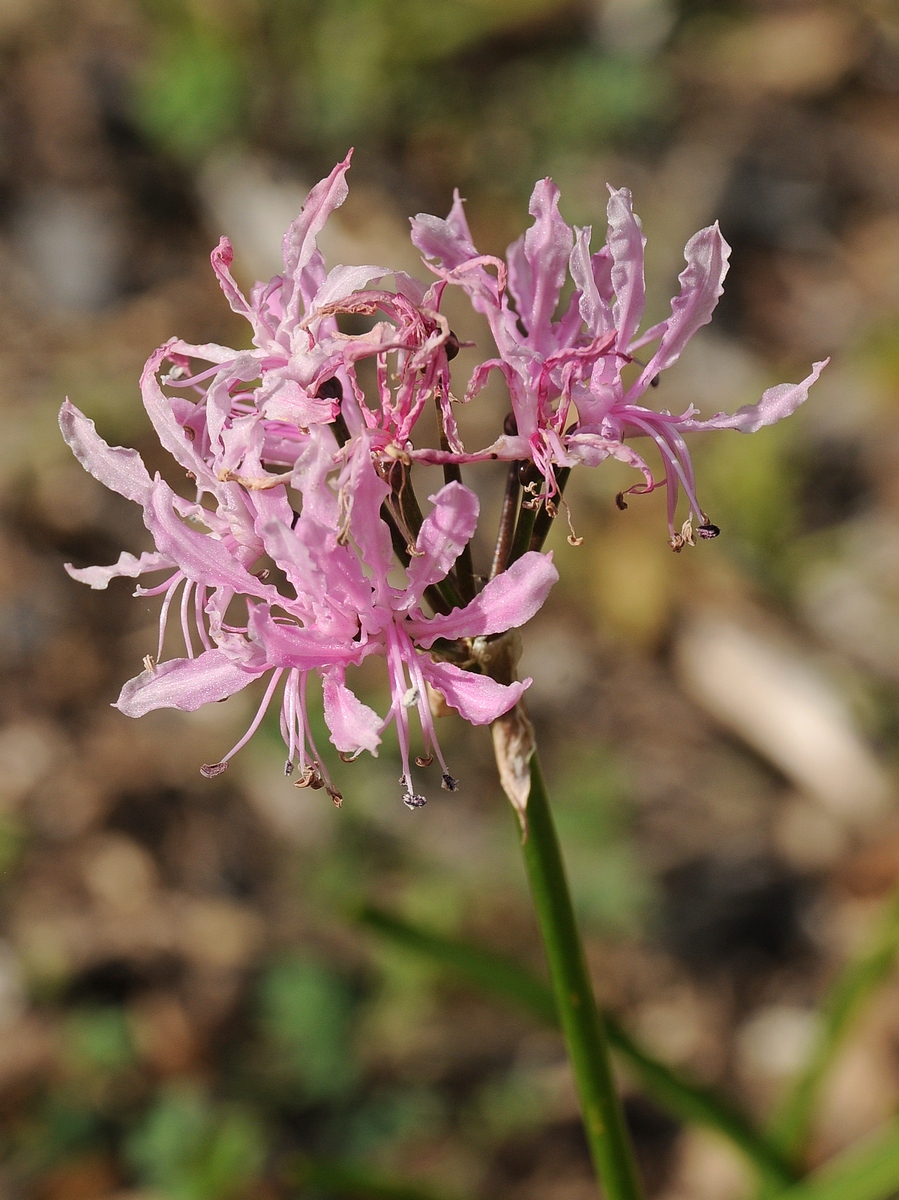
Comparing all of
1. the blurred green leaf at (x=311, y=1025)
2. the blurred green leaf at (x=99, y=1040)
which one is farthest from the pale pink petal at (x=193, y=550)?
the blurred green leaf at (x=99, y=1040)

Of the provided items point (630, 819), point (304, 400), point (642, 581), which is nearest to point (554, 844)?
point (304, 400)

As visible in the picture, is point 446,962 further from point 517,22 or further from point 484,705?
point 517,22

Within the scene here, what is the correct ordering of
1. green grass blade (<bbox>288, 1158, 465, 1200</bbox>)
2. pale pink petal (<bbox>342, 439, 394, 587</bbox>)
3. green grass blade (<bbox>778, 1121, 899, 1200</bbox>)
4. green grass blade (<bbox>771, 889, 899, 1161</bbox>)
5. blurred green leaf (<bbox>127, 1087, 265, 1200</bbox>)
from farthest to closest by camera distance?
1. blurred green leaf (<bbox>127, 1087, 265, 1200</bbox>)
2. green grass blade (<bbox>771, 889, 899, 1161</bbox>)
3. green grass blade (<bbox>288, 1158, 465, 1200</bbox>)
4. green grass blade (<bbox>778, 1121, 899, 1200</bbox>)
5. pale pink petal (<bbox>342, 439, 394, 587</bbox>)

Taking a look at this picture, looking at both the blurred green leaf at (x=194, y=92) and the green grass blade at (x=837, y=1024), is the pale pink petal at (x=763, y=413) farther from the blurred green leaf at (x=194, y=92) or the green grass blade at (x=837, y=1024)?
the blurred green leaf at (x=194, y=92)

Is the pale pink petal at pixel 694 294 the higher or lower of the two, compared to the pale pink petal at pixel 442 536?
higher

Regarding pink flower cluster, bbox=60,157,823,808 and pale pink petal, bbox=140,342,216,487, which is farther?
pale pink petal, bbox=140,342,216,487

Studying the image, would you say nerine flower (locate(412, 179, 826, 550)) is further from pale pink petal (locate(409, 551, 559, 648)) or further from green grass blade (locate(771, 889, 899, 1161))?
green grass blade (locate(771, 889, 899, 1161))

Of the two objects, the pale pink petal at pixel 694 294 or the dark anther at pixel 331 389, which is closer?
the dark anther at pixel 331 389

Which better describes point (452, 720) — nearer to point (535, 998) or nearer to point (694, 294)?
point (535, 998)

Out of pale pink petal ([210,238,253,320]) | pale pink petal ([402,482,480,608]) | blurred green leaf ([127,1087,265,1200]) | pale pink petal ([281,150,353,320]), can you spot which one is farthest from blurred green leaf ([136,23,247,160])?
pale pink petal ([402,482,480,608])
